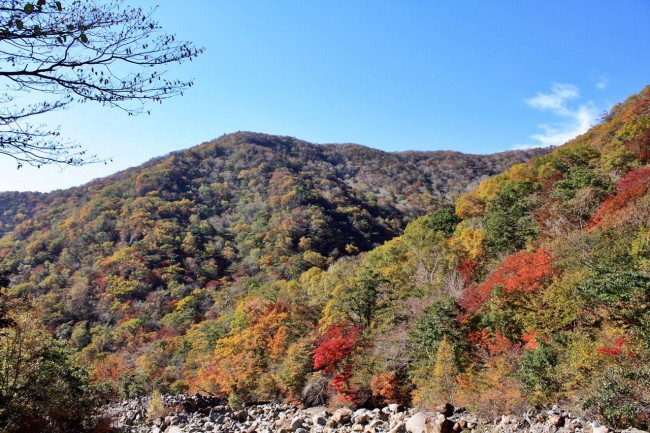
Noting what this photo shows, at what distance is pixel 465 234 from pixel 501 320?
1382 cm

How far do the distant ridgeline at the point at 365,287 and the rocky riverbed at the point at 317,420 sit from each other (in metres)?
0.91

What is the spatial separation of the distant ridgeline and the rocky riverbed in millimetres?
908

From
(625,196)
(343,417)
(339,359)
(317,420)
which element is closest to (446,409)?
(343,417)

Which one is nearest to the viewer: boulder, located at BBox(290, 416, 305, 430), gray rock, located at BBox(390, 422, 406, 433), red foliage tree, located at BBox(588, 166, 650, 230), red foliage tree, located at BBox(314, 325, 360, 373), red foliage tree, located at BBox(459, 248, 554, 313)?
gray rock, located at BBox(390, 422, 406, 433)

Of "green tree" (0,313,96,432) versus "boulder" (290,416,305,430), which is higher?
"green tree" (0,313,96,432)

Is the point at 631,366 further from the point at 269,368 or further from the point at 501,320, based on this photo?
the point at 269,368

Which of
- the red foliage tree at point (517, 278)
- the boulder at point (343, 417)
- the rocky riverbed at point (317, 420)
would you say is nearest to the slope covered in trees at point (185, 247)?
the rocky riverbed at point (317, 420)

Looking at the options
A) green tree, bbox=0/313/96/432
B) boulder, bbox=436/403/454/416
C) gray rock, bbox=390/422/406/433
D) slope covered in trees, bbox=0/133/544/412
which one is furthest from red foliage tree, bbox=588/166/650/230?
green tree, bbox=0/313/96/432

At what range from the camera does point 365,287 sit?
26266 millimetres

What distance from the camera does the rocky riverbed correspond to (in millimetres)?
11367

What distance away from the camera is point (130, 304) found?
160 ft

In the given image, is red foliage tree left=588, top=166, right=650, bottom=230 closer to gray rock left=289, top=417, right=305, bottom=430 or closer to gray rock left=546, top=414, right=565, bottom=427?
gray rock left=546, top=414, right=565, bottom=427

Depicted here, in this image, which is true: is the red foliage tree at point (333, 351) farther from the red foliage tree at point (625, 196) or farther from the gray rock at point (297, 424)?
the red foliage tree at point (625, 196)

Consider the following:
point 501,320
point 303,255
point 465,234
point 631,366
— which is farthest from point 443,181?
point 631,366
